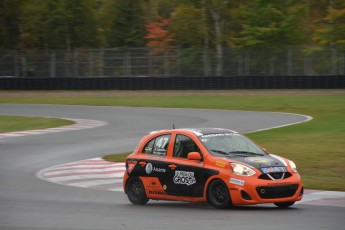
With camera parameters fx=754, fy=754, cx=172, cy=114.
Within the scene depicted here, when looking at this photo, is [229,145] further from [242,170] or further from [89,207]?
[89,207]

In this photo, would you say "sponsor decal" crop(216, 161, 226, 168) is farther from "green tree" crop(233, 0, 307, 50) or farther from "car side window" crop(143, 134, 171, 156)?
"green tree" crop(233, 0, 307, 50)

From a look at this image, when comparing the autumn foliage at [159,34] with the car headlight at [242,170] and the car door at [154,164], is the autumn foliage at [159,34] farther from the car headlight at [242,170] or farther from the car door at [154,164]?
the car headlight at [242,170]

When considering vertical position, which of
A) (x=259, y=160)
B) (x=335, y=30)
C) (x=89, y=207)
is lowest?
(x=89, y=207)

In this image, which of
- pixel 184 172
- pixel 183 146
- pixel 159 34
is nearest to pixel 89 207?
pixel 184 172

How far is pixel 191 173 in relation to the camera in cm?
1092

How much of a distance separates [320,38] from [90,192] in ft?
141

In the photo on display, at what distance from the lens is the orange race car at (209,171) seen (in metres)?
10.3

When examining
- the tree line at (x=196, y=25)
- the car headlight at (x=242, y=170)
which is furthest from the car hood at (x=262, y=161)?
the tree line at (x=196, y=25)

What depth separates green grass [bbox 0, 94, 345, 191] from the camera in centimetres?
1523

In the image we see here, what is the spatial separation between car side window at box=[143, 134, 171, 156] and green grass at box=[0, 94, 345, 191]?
3.04m

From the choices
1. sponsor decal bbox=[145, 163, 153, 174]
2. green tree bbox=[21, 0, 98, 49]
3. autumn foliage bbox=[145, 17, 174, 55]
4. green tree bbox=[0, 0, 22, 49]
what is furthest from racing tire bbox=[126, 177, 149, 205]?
autumn foliage bbox=[145, 17, 174, 55]

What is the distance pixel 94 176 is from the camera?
15.7 m

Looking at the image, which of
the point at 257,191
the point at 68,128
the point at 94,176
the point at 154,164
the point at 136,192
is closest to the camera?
the point at 257,191

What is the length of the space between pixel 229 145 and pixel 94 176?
17.3 ft
